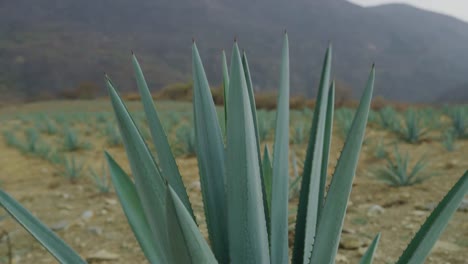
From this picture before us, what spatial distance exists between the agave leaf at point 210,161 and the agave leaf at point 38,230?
231 millimetres

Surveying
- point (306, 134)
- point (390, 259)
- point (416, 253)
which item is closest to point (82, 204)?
point (390, 259)

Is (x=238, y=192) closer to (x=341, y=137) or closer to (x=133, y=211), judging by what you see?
(x=133, y=211)

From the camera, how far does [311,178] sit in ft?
2.21

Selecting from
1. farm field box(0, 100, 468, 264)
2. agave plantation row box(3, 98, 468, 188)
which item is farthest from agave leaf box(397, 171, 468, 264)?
agave plantation row box(3, 98, 468, 188)

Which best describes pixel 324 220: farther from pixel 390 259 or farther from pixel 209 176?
pixel 390 259

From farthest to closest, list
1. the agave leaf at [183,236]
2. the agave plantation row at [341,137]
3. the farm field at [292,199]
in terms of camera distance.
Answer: the agave plantation row at [341,137], the farm field at [292,199], the agave leaf at [183,236]

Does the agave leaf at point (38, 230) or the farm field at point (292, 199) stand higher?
the agave leaf at point (38, 230)

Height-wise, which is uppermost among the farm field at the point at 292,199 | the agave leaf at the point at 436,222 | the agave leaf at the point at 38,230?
the agave leaf at the point at 436,222

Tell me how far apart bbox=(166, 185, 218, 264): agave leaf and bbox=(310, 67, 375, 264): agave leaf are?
0.19 m

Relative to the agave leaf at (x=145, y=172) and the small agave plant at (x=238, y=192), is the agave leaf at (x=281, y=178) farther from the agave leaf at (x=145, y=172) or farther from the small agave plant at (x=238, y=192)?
the agave leaf at (x=145, y=172)

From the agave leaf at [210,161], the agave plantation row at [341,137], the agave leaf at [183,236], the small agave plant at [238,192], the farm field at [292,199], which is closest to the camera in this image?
the agave leaf at [183,236]

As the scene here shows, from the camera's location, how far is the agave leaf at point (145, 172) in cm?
60

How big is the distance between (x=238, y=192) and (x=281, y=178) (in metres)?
0.14

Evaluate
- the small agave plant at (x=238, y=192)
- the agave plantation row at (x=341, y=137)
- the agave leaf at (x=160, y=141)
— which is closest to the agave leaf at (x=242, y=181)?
the small agave plant at (x=238, y=192)
